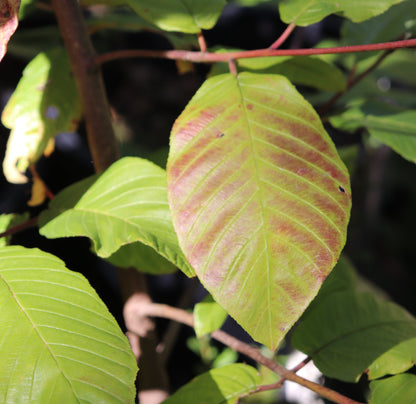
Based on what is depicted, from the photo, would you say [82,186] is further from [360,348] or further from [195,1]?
[360,348]

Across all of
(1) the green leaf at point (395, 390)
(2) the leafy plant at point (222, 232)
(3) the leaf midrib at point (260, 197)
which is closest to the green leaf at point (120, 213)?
(2) the leafy plant at point (222, 232)

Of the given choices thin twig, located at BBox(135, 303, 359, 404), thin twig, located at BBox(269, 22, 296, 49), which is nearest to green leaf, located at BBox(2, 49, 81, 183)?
thin twig, located at BBox(135, 303, 359, 404)

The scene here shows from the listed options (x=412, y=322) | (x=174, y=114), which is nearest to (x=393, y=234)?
(x=174, y=114)

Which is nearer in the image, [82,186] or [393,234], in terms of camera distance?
[82,186]

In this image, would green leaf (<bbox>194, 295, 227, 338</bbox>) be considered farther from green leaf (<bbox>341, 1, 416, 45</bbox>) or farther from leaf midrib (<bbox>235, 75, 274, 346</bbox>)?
green leaf (<bbox>341, 1, 416, 45</bbox>)

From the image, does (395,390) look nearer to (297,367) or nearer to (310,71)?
(297,367)

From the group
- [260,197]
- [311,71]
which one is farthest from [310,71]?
[260,197]
